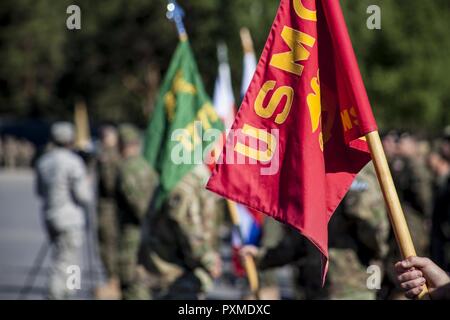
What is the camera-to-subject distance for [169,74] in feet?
31.3

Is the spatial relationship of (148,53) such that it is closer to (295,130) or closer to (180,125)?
(180,125)

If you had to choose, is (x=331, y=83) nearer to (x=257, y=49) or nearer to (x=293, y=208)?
(x=293, y=208)

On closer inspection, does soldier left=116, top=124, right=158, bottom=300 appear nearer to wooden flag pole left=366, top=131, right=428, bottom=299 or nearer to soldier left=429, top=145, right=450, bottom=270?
soldier left=429, top=145, right=450, bottom=270

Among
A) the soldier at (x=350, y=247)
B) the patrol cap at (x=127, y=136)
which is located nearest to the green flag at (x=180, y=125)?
the soldier at (x=350, y=247)

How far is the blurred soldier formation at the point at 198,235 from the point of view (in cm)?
737

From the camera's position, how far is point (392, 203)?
174 inches

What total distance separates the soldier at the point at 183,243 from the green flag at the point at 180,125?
0.54 feet

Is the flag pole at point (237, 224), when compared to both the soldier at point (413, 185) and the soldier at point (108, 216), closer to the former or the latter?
the soldier at point (413, 185)

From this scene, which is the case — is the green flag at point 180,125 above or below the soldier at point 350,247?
above

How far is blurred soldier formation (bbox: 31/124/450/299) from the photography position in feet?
24.2

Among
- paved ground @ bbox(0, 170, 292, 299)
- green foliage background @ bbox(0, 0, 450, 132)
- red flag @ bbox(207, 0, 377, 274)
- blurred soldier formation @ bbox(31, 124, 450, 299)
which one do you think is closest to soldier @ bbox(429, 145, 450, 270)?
blurred soldier formation @ bbox(31, 124, 450, 299)
